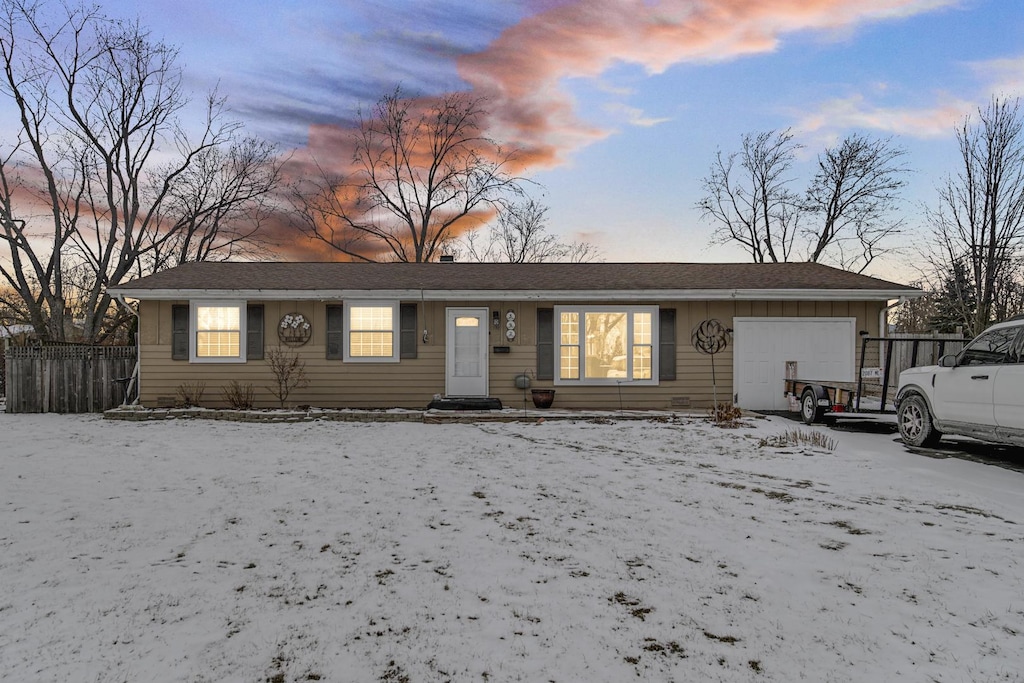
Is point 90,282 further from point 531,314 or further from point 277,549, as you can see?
point 277,549

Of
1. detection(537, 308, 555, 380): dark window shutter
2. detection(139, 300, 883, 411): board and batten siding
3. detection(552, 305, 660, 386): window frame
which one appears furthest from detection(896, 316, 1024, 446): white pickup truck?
detection(537, 308, 555, 380): dark window shutter

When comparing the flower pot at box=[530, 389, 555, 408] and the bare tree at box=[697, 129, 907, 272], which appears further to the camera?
the bare tree at box=[697, 129, 907, 272]

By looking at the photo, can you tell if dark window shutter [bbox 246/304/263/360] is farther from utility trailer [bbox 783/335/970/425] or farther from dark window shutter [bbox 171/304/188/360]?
utility trailer [bbox 783/335/970/425]

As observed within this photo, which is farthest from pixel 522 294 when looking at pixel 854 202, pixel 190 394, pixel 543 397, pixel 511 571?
pixel 854 202

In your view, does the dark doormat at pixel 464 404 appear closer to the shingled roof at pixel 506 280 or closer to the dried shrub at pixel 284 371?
the shingled roof at pixel 506 280

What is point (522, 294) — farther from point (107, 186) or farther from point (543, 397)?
point (107, 186)

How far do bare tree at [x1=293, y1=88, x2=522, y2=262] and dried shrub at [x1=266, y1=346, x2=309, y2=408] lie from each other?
14353 mm

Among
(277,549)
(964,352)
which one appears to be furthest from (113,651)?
(964,352)

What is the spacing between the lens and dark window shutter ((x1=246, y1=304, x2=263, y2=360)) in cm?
1212

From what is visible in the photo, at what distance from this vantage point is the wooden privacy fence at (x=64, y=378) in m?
13.1

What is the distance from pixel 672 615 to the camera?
9.91ft

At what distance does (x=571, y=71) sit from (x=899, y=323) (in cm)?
2702

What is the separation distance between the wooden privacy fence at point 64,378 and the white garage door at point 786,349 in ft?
48.9

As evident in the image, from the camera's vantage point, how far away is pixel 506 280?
1295 cm
